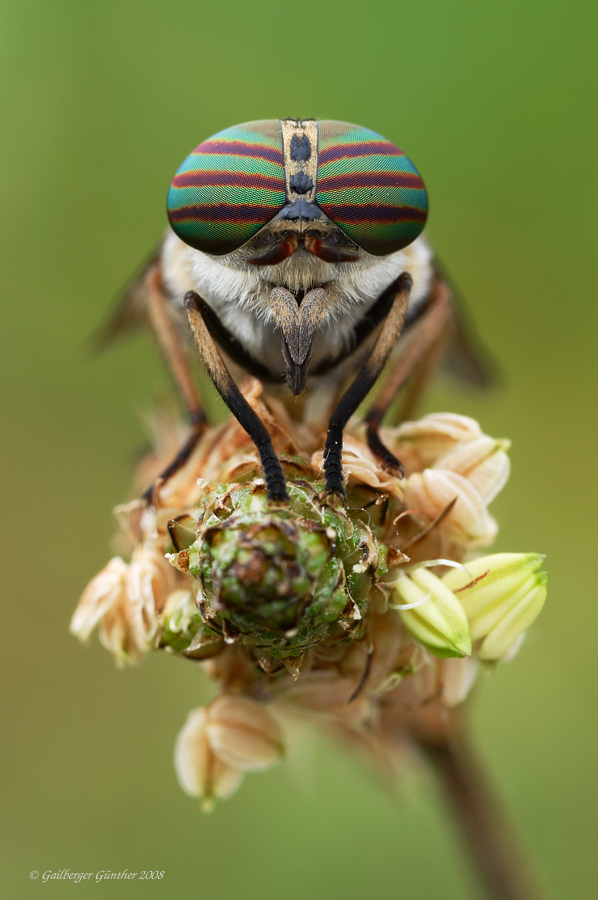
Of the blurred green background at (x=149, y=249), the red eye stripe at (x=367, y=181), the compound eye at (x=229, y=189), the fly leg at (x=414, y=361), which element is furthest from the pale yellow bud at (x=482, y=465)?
the blurred green background at (x=149, y=249)

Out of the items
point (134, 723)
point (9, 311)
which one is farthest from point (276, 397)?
point (9, 311)

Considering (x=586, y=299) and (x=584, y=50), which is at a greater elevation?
(x=584, y=50)

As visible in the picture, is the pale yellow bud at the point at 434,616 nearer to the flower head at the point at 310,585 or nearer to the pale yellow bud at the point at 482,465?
A: the flower head at the point at 310,585

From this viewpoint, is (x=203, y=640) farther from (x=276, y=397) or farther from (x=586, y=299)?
(x=586, y=299)

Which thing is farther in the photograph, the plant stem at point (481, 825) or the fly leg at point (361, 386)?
the plant stem at point (481, 825)

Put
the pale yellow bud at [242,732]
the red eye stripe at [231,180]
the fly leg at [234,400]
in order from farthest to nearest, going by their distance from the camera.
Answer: the pale yellow bud at [242,732]
the red eye stripe at [231,180]
the fly leg at [234,400]

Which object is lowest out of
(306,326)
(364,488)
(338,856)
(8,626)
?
(338,856)
